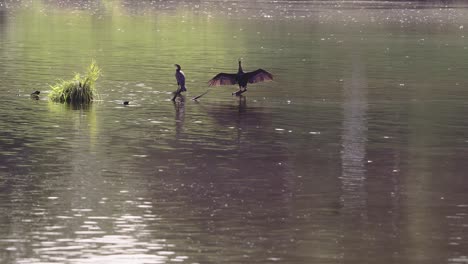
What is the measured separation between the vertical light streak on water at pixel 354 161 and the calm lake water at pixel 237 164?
0.05 m

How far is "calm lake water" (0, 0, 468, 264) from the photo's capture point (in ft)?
50.6

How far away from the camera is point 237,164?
21.7m

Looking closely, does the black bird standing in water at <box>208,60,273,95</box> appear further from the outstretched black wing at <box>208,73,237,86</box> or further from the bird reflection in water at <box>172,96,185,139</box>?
the bird reflection in water at <box>172,96,185,139</box>

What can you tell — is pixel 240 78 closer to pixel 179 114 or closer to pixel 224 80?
pixel 224 80

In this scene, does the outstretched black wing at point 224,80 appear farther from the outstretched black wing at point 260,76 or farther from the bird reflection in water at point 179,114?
the bird reflection in water at point 179,114

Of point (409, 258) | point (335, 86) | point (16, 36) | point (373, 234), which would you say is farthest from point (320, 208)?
point (16, 36)

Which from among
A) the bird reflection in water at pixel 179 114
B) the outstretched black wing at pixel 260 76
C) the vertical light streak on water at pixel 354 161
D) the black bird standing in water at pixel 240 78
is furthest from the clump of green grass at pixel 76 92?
the vertical light streak on water at pixel 354 161

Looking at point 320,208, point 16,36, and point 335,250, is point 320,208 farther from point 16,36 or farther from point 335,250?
point 16,36

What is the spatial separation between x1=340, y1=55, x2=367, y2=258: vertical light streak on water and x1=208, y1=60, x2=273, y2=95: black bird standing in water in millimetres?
2096

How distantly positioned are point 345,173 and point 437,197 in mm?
2373

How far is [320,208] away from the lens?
699 inches

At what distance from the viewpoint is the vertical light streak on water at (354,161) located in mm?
16781

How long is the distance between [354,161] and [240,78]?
1110 centimetres

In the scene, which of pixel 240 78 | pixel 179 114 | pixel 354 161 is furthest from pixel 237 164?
pixel 240 78
